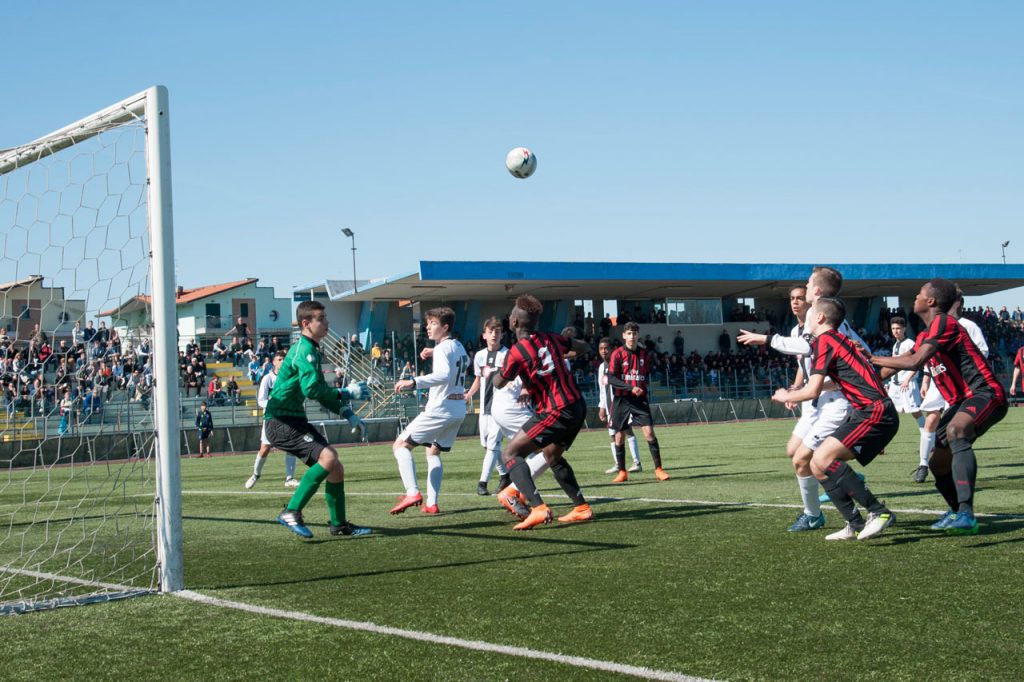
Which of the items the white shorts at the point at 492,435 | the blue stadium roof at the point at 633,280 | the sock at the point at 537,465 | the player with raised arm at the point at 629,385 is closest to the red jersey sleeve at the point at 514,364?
the sock at the point at 537,465

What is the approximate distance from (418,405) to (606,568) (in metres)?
29.7

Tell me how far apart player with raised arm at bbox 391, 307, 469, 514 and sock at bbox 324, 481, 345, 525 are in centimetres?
125

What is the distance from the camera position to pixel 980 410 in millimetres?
7699

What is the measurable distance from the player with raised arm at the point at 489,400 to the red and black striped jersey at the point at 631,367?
2633 mm

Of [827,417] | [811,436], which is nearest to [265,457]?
[811,436]

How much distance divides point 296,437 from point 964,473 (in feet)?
17.4

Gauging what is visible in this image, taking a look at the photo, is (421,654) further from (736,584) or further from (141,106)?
(141,106)

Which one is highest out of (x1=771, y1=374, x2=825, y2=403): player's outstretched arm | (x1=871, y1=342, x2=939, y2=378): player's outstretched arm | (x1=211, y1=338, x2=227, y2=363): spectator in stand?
(x1=211, y1=338, x2=227, y2=363): spectator in stand

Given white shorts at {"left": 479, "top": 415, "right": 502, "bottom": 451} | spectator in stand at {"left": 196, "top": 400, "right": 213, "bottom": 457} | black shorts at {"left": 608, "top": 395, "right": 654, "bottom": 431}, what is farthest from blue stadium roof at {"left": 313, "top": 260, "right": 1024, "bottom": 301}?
white shorts at {"left": 479, "top": 415, "right": 502, "bottom": 451}

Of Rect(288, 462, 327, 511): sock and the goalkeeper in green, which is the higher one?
Answer: the goalkeeper in green

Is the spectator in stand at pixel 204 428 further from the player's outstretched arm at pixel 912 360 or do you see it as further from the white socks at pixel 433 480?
the player's outstretched arm at pixel 912 360

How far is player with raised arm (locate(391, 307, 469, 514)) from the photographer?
991 centimetres

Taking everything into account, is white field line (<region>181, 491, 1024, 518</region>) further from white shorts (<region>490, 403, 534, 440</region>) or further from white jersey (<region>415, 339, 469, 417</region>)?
white jersey (<region>415, 339, 469, 417</region>)

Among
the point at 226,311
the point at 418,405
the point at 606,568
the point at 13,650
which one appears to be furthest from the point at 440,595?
the point at 226,311
